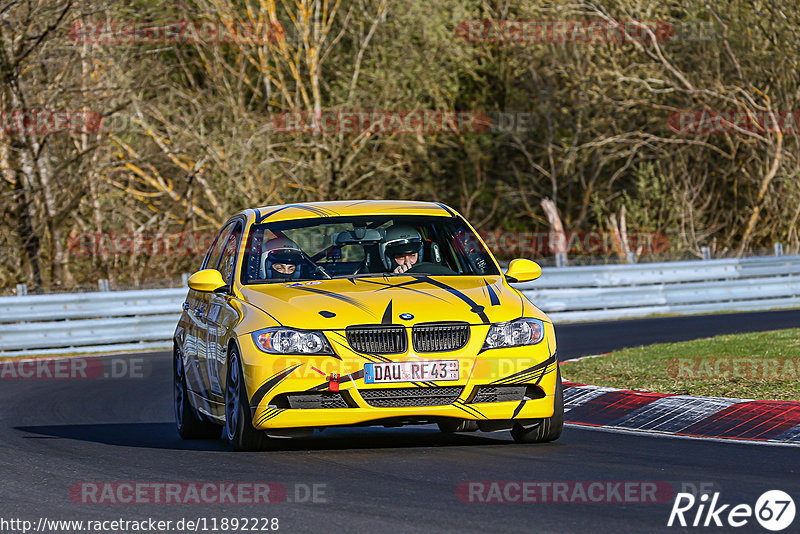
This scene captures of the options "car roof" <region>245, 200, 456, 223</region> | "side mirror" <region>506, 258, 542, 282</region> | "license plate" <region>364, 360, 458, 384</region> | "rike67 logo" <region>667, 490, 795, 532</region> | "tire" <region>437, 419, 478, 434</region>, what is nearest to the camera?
"rike67 logo" <region>667, 490, 795, 532</region>

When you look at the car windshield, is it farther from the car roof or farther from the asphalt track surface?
the asphalt track surface

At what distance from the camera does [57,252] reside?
27.6 meters

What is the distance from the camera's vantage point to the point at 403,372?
8164 mm

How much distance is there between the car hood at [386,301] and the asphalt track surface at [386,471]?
0.86 meters

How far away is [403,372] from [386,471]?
0.68 meters

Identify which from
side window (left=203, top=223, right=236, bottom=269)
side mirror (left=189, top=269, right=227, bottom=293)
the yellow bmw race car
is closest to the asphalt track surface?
the yellow bmw race car

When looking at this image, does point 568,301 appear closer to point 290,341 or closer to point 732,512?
point 290,341

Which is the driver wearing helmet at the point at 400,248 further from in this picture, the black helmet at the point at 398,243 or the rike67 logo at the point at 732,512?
the rike67 logo at the point at 732,512

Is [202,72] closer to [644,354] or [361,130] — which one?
[361,130]

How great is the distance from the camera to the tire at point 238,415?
27.7 feet

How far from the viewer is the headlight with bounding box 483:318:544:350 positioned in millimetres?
8359

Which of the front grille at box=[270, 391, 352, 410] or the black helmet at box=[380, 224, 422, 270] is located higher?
the black helmet at box=[380, 224, 422, 270]

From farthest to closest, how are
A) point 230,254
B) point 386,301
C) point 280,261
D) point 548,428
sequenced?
point 230,254, point 280,261, point 548,428, point 386,301

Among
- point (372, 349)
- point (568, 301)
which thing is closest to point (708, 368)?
point (372, 349)
